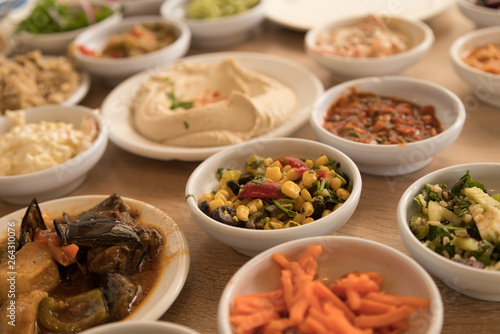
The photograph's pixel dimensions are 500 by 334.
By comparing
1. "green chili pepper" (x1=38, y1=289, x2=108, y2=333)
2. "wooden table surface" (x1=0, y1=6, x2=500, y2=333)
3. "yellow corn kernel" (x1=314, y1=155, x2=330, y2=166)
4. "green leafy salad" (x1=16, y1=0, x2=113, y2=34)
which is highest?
"green leafy salad" (x1=16, y1=0, x2=113, y2=34)

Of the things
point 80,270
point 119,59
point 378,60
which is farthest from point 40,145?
point 378,60

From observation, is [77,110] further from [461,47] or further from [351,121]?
[461,47]

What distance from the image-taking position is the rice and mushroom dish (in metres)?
3.28

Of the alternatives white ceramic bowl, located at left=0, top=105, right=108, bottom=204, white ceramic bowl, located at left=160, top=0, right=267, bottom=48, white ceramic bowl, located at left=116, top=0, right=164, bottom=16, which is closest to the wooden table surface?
white ceramic bowl, located at left=0, top=105, right=108, bottom=204

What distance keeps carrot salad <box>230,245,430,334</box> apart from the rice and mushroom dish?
2355 mm

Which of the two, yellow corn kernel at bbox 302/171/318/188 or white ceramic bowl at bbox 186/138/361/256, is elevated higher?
yellow corn kernel at bbox 302/171/318/188

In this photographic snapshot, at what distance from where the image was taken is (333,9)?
434 centimetres

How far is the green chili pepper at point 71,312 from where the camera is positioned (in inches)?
69.3

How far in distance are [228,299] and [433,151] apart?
1.36 meters

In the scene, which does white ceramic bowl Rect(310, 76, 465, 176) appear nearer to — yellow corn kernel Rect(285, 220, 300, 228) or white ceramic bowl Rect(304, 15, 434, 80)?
white ceramic bowl Rect(304, 15, 434, 80)

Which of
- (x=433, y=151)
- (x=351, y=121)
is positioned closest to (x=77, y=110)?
(x=351, y=121)

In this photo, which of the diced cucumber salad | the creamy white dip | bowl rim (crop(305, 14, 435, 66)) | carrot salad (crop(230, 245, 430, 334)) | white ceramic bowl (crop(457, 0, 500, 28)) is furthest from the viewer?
white ceramic bowl (crop(457, 0, 500, 28))

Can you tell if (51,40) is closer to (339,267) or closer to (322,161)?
(322,161)

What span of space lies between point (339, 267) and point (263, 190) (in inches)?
19.1
